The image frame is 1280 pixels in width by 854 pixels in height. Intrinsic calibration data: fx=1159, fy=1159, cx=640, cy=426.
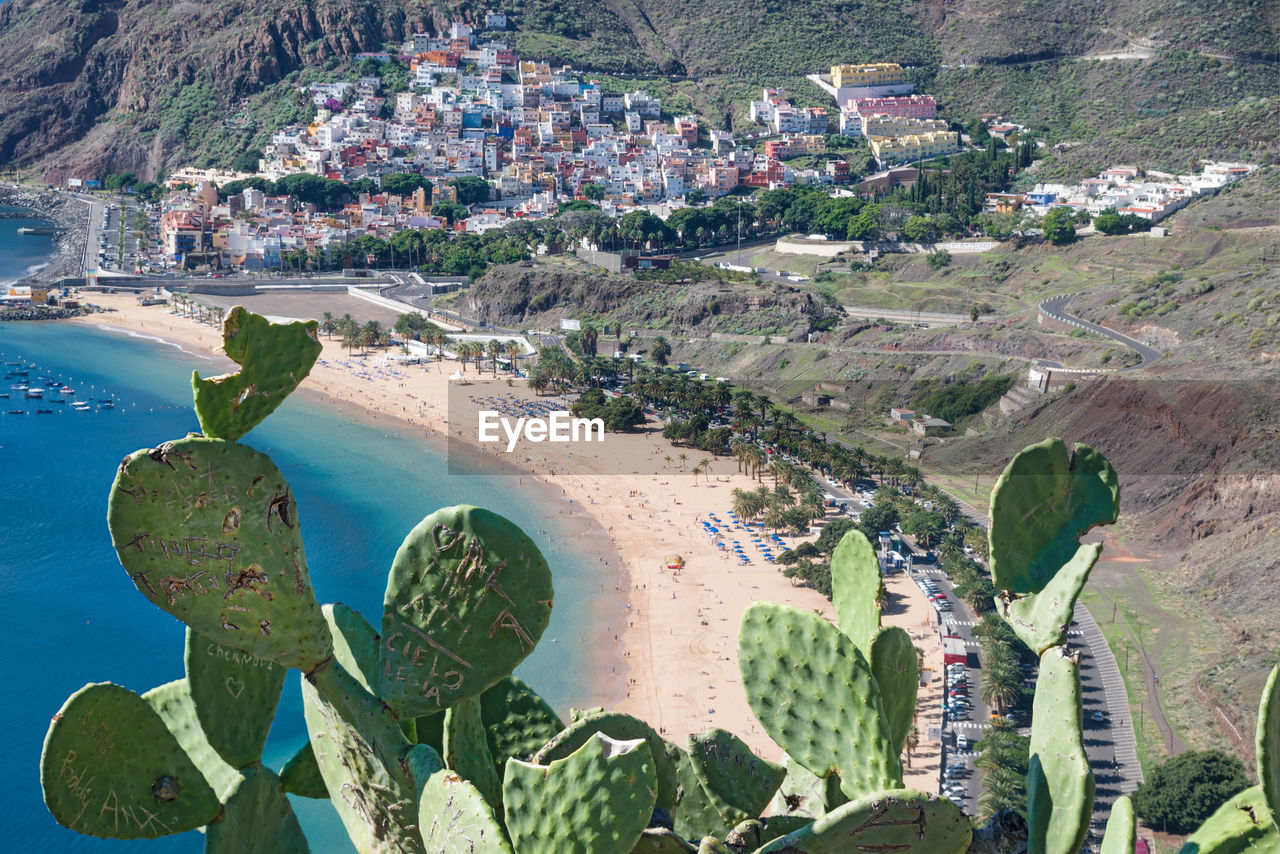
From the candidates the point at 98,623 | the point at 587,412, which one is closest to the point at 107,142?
the point at 587,412

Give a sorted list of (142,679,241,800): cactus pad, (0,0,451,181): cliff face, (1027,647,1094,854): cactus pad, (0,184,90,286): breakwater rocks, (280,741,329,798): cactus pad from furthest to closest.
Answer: (0,0,451,181): cliff face < (0,184,90,286): breakwater rocks < (280,741,329,798): cactus pad < (142,679,241,800): cactus pad < (1027,647,1094,854): cactus pad

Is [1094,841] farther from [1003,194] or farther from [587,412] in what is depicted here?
[1003,194]

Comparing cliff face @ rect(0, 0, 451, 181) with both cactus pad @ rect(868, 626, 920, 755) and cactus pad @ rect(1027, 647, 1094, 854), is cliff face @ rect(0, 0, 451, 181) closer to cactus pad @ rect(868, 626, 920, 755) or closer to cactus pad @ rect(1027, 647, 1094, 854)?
cactus pad @ rect(868, 626, 920, 755)

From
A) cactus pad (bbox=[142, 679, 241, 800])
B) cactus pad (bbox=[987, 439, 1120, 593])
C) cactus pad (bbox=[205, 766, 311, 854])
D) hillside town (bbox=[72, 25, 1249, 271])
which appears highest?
hillside town (bbox=[72, 25, 1249, 271])

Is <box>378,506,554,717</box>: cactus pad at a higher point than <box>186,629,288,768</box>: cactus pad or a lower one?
higher

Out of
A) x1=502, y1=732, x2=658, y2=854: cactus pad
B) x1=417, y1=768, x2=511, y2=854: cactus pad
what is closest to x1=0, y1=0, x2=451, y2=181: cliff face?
x1=417, y1=768, x2=511, y2=854: cactus pad

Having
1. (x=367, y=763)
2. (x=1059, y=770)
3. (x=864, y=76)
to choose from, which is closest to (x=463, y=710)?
(x=367, y=763)

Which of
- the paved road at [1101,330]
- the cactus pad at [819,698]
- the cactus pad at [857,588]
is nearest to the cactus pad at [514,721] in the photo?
the cactus pad at [819,698]
